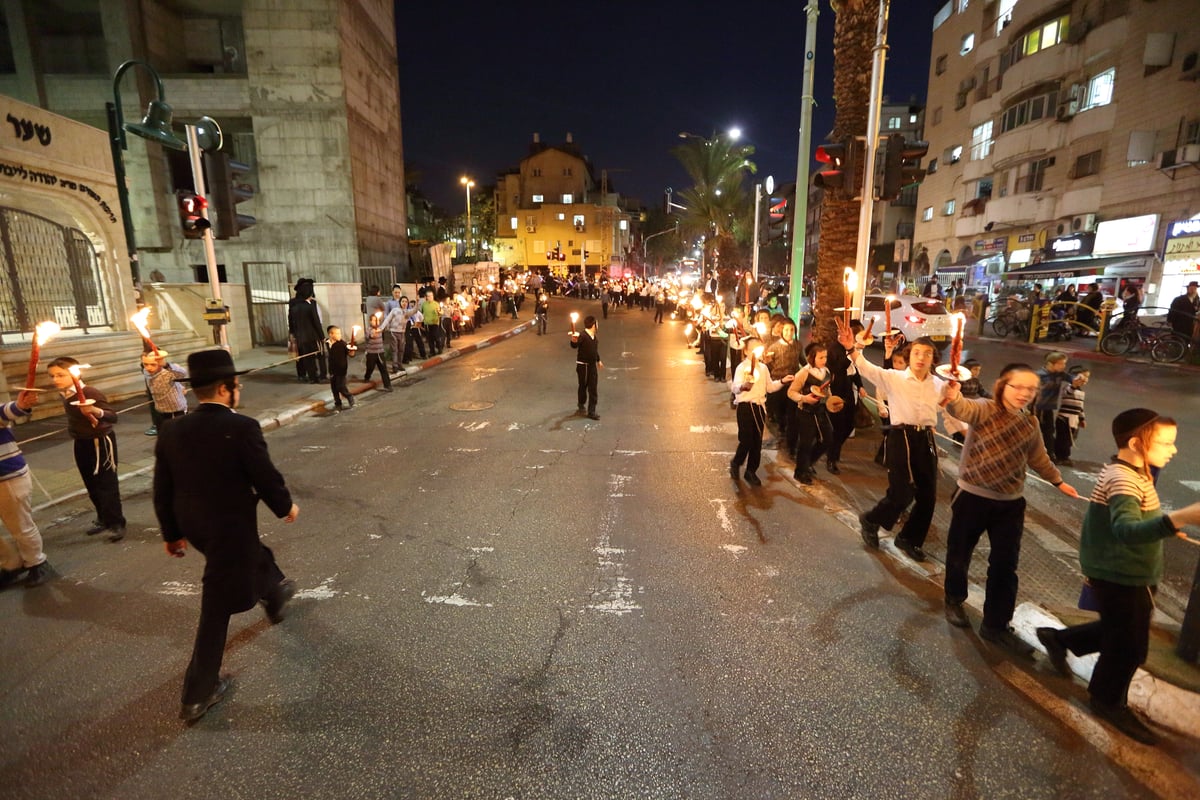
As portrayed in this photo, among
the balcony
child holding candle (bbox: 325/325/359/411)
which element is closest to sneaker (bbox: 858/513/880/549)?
child holding candle (bbox: 325/325/359/411)


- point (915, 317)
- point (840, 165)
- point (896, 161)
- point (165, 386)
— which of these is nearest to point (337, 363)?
point (165, 386)

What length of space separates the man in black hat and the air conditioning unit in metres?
27.5

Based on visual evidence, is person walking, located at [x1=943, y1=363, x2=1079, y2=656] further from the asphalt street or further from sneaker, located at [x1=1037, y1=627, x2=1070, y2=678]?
the asphalt street

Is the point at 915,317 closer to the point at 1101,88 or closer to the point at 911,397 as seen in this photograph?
the point at 911,397

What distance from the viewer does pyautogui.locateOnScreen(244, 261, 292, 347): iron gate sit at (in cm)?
1858

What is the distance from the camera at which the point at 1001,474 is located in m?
3.59

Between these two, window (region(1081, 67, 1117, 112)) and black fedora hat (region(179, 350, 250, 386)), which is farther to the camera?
window (region(1081, 67, 1117, 112))

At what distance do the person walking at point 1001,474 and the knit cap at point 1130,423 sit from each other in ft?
1.83

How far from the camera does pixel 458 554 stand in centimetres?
498

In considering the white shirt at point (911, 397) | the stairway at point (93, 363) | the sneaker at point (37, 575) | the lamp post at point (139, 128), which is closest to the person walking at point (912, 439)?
the white shirt at point (911, 397)

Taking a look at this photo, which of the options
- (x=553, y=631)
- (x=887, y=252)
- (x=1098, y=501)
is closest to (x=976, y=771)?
(x=1098, y=501)

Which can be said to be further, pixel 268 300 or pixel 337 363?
pixel 268 300

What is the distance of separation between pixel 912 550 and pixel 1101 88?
29.8 metres

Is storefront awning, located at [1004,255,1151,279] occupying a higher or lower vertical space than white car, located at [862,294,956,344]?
higher
